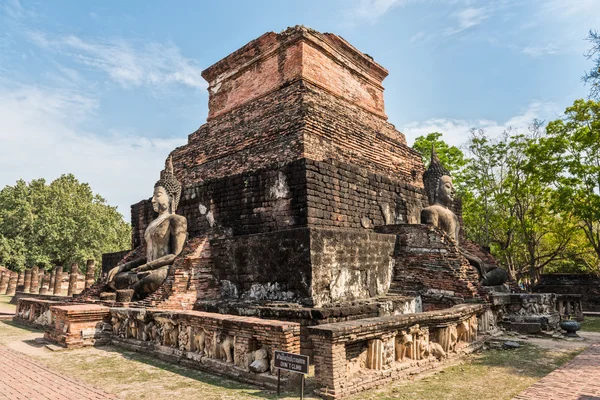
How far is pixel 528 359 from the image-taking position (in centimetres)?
Answer: 623

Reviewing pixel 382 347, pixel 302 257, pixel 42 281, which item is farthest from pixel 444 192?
pixel 42 281

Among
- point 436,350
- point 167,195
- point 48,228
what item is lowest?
point 436,350

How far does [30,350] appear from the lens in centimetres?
711

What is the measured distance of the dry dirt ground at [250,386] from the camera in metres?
4.54

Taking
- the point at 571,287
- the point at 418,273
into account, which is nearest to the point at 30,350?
the point at 418,273

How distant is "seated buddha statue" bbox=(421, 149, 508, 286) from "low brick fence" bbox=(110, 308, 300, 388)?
18.9ft

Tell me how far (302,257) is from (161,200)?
4557 millimetres

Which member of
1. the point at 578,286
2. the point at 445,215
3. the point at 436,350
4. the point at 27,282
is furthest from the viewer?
the point at 27,282

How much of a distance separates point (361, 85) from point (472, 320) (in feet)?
27.5

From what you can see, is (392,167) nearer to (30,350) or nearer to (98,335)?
(98,335)

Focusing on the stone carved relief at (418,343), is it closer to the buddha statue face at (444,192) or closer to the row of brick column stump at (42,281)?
the buddha statue face at (444,192)

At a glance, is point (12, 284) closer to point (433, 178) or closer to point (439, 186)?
point (433, 178)

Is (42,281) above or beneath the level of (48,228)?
beneath

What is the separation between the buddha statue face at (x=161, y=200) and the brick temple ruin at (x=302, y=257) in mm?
764
